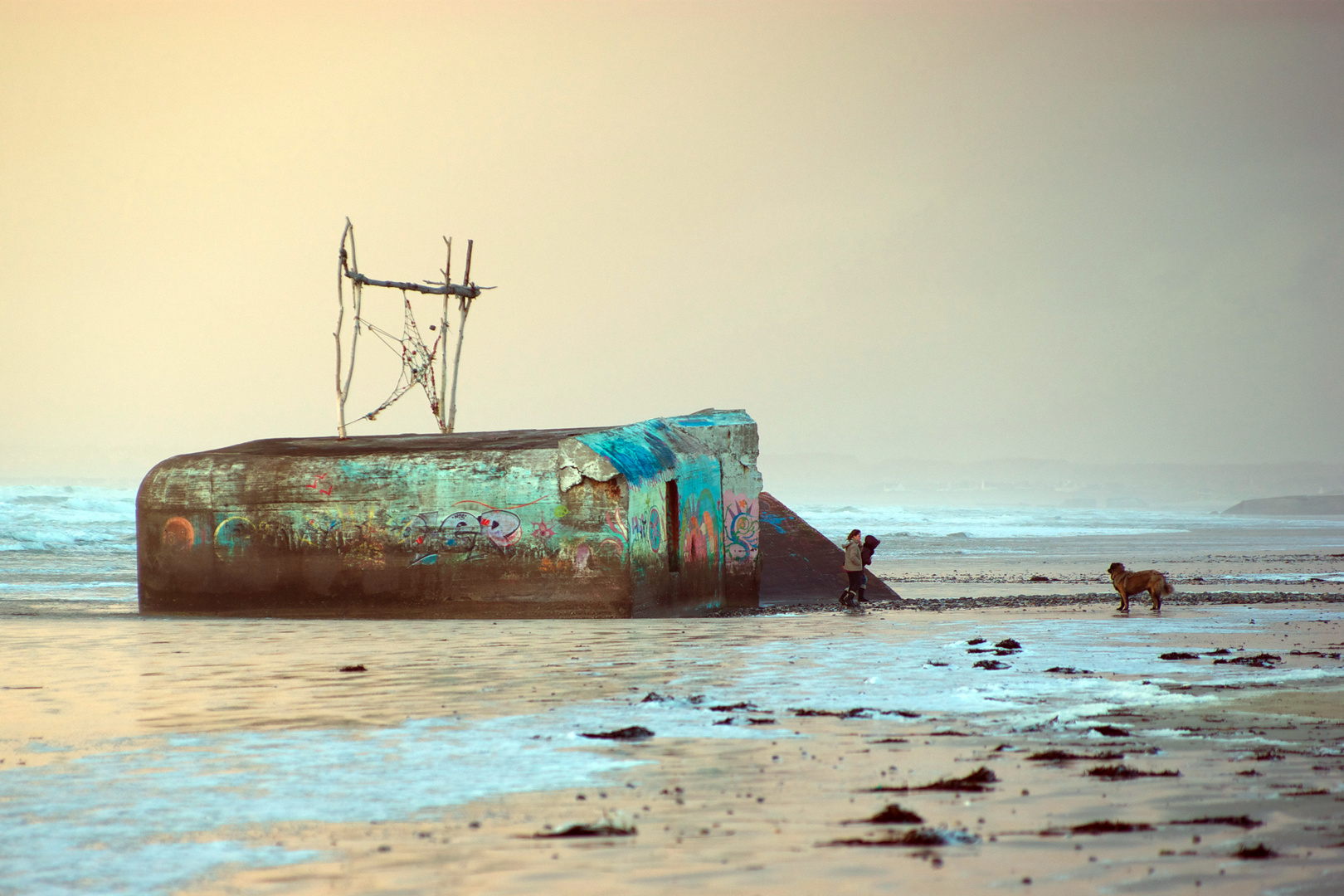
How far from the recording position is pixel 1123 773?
5359 mm

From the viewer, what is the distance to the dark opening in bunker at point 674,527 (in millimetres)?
16203

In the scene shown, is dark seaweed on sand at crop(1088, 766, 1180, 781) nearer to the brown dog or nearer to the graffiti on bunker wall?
the graffiti on bunker wall

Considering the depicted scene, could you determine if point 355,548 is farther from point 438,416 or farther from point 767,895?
point 767,895

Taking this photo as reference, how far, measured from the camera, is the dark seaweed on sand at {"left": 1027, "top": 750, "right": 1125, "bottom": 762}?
5.71 meters

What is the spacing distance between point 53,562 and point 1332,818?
29.6 metres

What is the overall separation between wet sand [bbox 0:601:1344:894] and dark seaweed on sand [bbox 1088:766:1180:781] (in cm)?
4

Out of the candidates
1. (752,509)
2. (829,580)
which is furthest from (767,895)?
(829,580)

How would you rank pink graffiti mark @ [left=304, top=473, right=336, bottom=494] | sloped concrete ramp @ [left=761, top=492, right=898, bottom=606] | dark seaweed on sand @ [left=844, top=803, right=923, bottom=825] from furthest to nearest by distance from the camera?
sloped concrete ramp @ [left=761, top=492, right=898, bottom=606] < pink graffiti mark @ [left=304, top=473, right=336, bottom=494] < dark seaweed on sand @ [left=844, top=803, right=923, bottom=825]

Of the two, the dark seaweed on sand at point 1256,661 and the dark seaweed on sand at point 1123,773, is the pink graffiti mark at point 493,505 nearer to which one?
the dark seaweed on sand at point 1256,661

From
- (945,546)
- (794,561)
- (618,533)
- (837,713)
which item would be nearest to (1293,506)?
(945,546)

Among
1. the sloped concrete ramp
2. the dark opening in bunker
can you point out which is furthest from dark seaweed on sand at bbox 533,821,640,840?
the sloped concrete ramp

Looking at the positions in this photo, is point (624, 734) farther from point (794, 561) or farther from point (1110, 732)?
point (794, 561)

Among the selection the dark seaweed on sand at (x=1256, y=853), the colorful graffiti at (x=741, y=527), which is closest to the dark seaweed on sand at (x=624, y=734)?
the dark seaweed on sand at (x=1256, y=853)

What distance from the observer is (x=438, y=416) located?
2228cm
